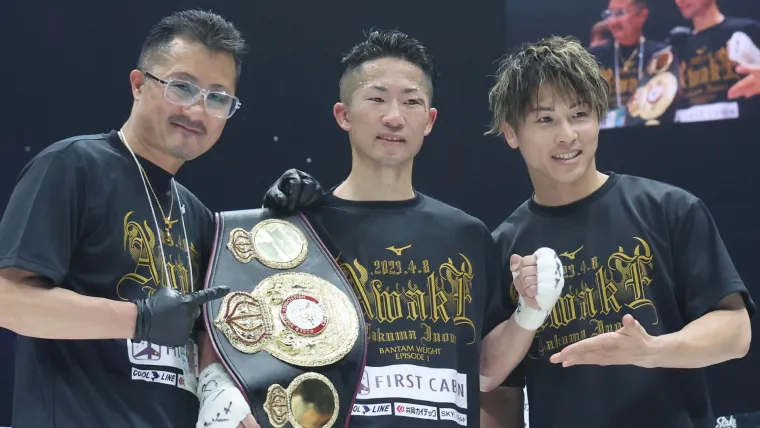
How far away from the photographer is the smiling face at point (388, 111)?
2277mm

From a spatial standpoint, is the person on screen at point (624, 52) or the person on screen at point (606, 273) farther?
the person on screen at point (624, 52)

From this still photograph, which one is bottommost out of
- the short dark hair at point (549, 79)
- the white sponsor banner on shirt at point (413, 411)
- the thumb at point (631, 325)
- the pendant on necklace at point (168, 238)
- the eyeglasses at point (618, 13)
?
the white sponsor banner on shirt at point (413, 411)

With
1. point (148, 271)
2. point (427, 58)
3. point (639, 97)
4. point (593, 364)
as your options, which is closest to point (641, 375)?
point (593, 364)

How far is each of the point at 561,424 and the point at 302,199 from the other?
0.89m

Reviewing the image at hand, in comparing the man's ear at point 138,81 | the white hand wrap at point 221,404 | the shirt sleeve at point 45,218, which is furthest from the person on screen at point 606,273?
the shirt sleeve at point 45,218

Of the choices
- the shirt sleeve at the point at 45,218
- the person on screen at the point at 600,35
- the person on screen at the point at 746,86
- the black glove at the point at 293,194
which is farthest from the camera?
the person on screen at the point at 600,35

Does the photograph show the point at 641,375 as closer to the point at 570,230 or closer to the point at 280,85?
the point at 570,230

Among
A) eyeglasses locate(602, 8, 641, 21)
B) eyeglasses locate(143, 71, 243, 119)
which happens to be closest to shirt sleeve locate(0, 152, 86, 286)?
eyeglasses locate(143, 71, 243, 119)

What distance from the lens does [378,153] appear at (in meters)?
2.28

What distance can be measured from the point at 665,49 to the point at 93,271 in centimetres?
306

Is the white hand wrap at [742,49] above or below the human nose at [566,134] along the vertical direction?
above

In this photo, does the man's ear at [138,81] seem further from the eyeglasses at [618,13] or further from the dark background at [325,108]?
the eyeglasses at [618,13]

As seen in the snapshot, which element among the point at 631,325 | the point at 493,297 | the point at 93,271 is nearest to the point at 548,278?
the point at 631,325

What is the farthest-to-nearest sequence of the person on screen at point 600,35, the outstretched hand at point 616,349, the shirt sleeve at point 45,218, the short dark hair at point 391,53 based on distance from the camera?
the person on screen at point 600,35
the short dark hair at point 391,53
the outstretched hand at point 616,349
the shirt sleeve at point 45,218
